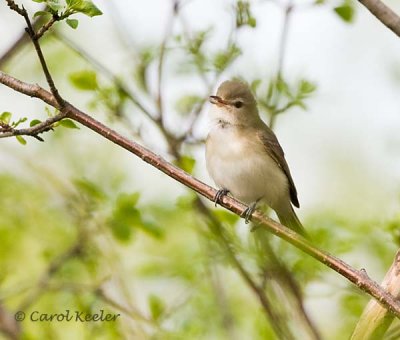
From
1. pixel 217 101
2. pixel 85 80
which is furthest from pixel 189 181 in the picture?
pixel 217 101

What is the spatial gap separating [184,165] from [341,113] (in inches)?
256

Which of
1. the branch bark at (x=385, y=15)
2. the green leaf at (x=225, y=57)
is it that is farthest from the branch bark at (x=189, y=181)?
the green leaf at (x=225, y=57)

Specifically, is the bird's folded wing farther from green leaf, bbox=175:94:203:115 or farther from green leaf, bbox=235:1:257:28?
green leaf, bbox=235:1:257:28

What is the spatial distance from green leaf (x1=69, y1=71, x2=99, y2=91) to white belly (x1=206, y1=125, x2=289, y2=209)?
925 millimetres

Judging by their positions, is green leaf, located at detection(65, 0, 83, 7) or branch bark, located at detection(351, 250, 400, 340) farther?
branch bark, located at detection(351, 250, 400, 340)

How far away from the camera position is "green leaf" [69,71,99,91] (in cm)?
488

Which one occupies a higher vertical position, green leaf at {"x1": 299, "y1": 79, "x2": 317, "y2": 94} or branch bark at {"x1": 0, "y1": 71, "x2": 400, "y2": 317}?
green leaf at {"x1": 299, "y1": 79, "x2": 317, "y2": 94}

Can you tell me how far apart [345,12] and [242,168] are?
1.26m

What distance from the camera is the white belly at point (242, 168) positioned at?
5309 mm

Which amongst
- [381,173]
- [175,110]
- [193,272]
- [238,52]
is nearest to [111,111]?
[175,110]

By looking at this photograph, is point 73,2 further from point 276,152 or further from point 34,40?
point 276,152

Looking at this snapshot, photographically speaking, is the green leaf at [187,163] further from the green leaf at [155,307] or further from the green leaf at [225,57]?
the green leaf at [155,307]

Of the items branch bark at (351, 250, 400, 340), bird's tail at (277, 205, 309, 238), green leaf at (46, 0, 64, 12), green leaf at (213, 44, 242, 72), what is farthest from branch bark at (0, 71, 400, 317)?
bird's tail at (277, 205, 309, 238)

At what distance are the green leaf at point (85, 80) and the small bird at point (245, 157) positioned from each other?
0.78m
